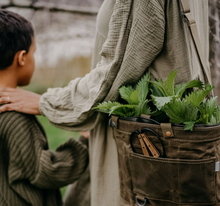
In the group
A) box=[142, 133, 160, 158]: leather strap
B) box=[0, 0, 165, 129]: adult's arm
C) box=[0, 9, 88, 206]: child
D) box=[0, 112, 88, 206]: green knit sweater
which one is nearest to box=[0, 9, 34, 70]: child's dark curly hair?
box=[0, 9, 88, 206]: child

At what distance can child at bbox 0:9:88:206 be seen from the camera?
1.40 meters

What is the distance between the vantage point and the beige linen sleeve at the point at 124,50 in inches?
40.4

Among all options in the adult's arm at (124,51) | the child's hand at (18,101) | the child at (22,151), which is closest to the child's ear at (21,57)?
the child at (22,151)

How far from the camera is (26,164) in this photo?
1.41 metres

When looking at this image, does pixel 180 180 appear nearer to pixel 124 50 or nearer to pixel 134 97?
pixel 134 97

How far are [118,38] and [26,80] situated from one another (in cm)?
74

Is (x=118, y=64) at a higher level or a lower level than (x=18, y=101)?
higher

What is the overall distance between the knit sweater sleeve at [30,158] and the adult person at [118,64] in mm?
154

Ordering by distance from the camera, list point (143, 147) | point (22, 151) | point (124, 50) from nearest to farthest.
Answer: point (143, 147)
point (124, 50)
point (22, 151)

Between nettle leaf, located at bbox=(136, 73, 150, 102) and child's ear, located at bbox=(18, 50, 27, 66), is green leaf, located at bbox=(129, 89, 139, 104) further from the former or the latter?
child's ear, located at bbox=(18, 50, 27, 66)

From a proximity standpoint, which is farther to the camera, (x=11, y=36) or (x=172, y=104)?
(x=11, y=36)

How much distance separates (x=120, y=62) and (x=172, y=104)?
1.01 feet

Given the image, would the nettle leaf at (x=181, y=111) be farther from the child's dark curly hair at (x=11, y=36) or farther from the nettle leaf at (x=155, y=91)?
the child's dark curly hair at (x=11, y=36)

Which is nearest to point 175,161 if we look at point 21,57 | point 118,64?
point 118,64
